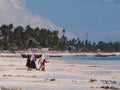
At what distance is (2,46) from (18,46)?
14.2 meters

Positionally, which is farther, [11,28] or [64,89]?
[11,28]

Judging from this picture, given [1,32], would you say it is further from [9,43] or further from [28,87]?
[28,87]

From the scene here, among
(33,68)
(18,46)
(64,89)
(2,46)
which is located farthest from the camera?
(18,46)

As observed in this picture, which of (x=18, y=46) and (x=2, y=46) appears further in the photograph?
(x=18, y=46)

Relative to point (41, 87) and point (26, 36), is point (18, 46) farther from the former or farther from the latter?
point (41, 87)

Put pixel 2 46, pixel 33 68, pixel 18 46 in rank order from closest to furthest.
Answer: pixel 33 68 < pixel 2 46 < pixel 18 46

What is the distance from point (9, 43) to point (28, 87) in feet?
526

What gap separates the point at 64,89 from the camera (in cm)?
2338

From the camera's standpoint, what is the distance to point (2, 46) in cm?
18138

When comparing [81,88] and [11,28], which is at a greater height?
[11,28]

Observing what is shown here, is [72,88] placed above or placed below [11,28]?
below

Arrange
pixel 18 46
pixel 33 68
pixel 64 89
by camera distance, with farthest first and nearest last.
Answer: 1. pixel 18 46
2. pixel 33 68
3. pixel 64 89

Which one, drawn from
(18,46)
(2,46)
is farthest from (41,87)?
(18,46)

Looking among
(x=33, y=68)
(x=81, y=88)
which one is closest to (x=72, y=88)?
(x=81, y=88)
